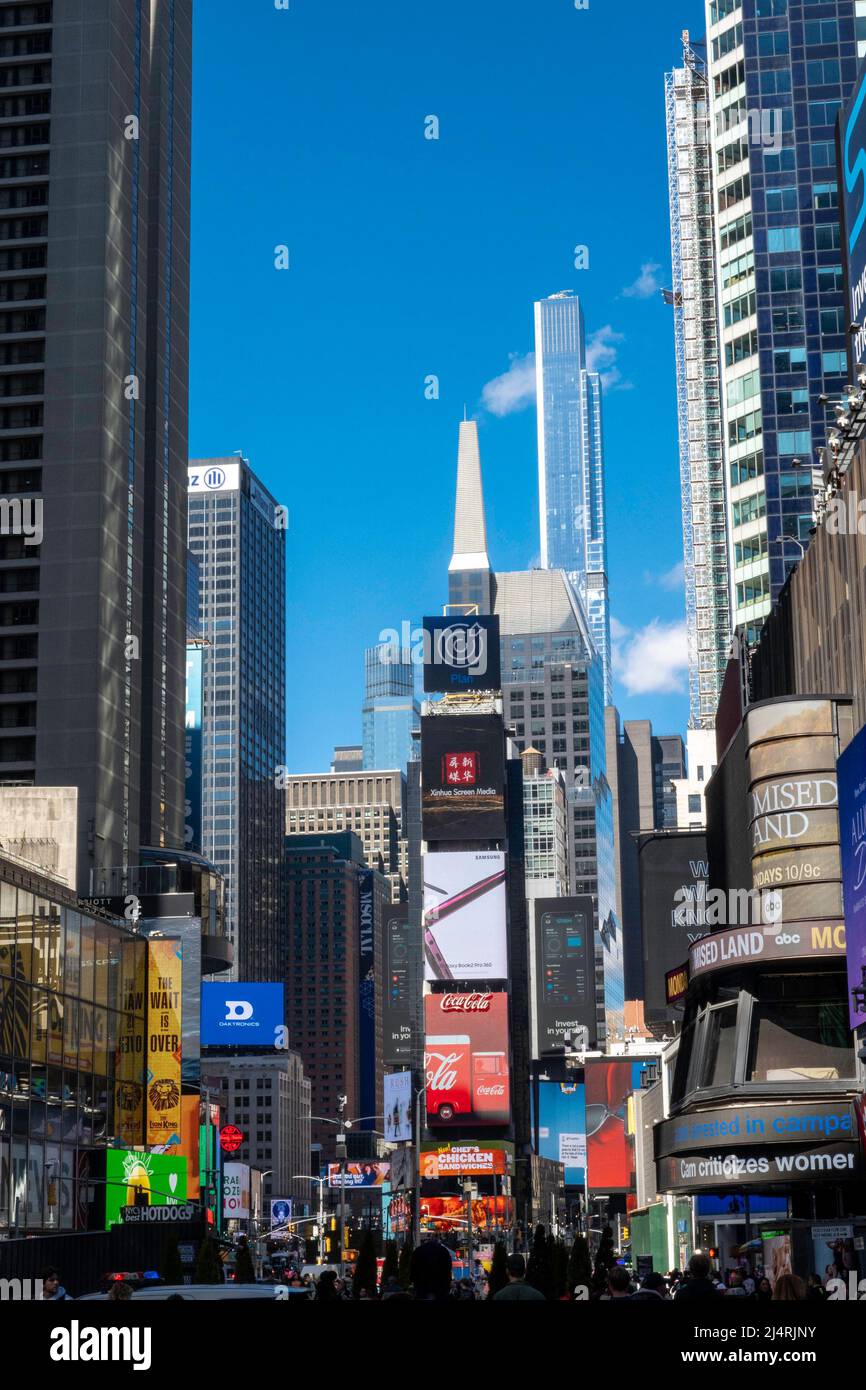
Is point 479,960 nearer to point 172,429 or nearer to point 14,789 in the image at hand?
point 172,429

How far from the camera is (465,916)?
173 metres

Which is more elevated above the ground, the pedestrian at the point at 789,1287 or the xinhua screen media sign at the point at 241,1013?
the xinhua screen media sign at the point at 241,1013

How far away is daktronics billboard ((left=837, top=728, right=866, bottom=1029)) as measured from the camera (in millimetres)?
37469

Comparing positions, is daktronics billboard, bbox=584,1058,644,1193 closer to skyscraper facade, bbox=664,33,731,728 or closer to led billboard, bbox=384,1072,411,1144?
led billboard, bbox=384,1072,411,1144

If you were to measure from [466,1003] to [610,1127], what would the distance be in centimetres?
2081

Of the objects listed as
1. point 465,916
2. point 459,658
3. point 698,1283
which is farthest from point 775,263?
point 698,1283

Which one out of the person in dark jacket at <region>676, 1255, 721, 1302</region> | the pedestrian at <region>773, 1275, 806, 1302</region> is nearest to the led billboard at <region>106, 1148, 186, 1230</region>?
the person in dark jacket at <region>676, 1255, 721, 1302</region>

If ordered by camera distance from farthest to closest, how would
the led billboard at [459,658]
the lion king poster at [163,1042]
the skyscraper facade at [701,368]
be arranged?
the led billboard at [459,658] < the skyscraper facade at [701,368] < the lion king poster at [163,1042]

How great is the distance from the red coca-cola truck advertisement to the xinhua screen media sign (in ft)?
49.3

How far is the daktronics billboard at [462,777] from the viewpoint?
177 meters

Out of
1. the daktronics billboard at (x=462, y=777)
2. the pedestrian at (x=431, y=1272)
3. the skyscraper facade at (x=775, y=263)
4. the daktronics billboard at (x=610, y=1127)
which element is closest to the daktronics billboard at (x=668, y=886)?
the skyscraper facade at (x=775, y=263)

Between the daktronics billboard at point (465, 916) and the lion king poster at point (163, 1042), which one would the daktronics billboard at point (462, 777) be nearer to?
the daktronics billboard at point (465, 916)

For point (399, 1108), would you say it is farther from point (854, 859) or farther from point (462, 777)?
point (854, 859)

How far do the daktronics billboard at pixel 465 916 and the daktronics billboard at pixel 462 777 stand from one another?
3448 millimetres
